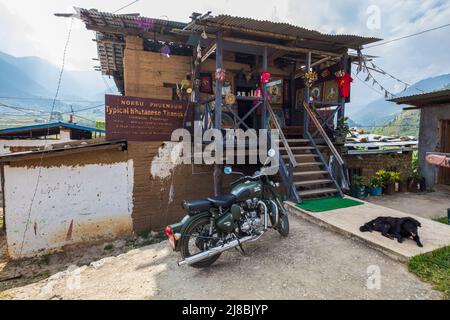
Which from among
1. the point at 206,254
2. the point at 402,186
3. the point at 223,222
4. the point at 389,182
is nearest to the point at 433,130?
the point at 402,186

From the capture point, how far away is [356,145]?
9594 mm

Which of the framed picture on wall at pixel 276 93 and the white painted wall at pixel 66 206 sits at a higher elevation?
the framed picture on wall at pixel 276 93

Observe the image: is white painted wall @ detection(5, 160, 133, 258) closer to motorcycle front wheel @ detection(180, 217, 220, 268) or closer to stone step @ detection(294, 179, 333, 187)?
motorcycle front wheel @ detection(180, 217, 220, 268)

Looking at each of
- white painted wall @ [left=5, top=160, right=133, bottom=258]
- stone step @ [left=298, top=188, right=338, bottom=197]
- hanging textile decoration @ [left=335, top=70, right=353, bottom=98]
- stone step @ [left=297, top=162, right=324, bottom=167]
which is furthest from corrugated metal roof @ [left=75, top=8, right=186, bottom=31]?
stone step @ [left=298, top=188, right=338, bottom=197]

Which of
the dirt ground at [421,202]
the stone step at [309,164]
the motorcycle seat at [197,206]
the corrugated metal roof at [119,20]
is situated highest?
the corrugated metal roof at [119,20]

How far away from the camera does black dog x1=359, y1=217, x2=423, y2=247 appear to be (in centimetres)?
369

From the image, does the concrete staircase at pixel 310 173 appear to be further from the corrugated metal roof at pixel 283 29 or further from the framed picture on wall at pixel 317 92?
the corrugated metal roof at pixel 283 29

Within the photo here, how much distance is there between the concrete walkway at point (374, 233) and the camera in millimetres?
3408

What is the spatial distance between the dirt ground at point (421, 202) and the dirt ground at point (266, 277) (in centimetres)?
441

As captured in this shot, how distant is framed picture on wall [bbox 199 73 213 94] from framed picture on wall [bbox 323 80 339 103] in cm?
370

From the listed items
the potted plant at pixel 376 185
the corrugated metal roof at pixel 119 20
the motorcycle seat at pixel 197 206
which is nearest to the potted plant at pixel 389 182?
the potted plant at pixel 376 185
